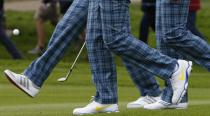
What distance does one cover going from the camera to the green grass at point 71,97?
6.96 metres

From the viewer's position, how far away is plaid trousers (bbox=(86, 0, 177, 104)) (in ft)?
21.8

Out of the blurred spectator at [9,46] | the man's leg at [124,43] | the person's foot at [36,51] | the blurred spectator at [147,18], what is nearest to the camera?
the man's leg at [124,43]

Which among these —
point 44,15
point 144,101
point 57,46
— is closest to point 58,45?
point 57,46

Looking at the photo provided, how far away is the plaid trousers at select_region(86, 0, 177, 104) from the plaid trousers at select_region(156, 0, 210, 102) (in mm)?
228

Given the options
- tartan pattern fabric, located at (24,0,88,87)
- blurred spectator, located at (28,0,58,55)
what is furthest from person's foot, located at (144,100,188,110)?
blurred spectator, located at (28,0,58,55)

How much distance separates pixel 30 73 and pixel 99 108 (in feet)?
2.08

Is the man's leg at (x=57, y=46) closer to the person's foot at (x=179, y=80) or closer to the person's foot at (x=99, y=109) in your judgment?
the person's foot at (x=99, y=109)

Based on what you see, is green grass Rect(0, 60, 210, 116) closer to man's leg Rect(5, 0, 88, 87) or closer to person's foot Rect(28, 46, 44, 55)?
man's leg Rect(5, 0, 88, 87)

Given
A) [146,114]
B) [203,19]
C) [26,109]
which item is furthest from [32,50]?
[146,114]

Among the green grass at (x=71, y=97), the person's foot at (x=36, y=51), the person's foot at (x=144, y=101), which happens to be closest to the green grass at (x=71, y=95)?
the green grass at (x=71, y=97)

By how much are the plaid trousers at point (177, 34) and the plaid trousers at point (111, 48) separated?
0.75 ft

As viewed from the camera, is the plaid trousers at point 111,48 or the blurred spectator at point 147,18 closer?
the plaid trousers at point 111,48

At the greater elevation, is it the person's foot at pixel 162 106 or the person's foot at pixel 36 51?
the person's foot at pixel 162 106

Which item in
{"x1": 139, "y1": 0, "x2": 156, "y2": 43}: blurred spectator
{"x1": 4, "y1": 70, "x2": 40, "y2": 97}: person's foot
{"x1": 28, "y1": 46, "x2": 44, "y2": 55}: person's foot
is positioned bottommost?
{"x1": 28, "y1": 46, "x2": 44, "y2": 55}: person's foot
